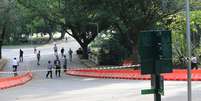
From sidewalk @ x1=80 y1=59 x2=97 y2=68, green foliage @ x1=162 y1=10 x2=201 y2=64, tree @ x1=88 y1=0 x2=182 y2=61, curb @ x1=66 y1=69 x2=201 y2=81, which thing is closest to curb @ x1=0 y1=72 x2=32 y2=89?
curb @ x1=66 y1=69 x2=201 y2=81

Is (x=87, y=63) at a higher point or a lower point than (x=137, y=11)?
lower

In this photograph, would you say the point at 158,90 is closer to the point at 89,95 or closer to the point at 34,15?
the point at 89,95

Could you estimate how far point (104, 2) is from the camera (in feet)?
132

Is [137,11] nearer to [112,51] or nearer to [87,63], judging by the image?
[112,51]

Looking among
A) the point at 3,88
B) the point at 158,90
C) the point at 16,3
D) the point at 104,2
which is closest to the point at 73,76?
the point at 104,2

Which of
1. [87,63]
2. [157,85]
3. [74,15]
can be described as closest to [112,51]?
[87,63]

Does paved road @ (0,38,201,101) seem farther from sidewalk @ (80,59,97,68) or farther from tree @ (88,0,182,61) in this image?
sidewalk @ (80,59,97,68)

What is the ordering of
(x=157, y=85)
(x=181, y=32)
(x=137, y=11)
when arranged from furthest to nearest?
1. (x=181, y=32)
2. (x=137, y=11)
3. (x=157, y=85)

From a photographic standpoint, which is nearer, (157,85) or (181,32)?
(157,85)

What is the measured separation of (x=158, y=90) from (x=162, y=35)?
100 cm

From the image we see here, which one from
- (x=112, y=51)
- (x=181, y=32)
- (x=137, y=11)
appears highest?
(x=137, y=11)

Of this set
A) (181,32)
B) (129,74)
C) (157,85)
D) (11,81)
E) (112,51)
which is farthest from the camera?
(112,51)

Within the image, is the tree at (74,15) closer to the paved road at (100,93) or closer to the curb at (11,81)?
the curb at (11,81)

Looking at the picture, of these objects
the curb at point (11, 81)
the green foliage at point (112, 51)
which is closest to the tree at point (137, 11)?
the green foliage at point (112, 51)
